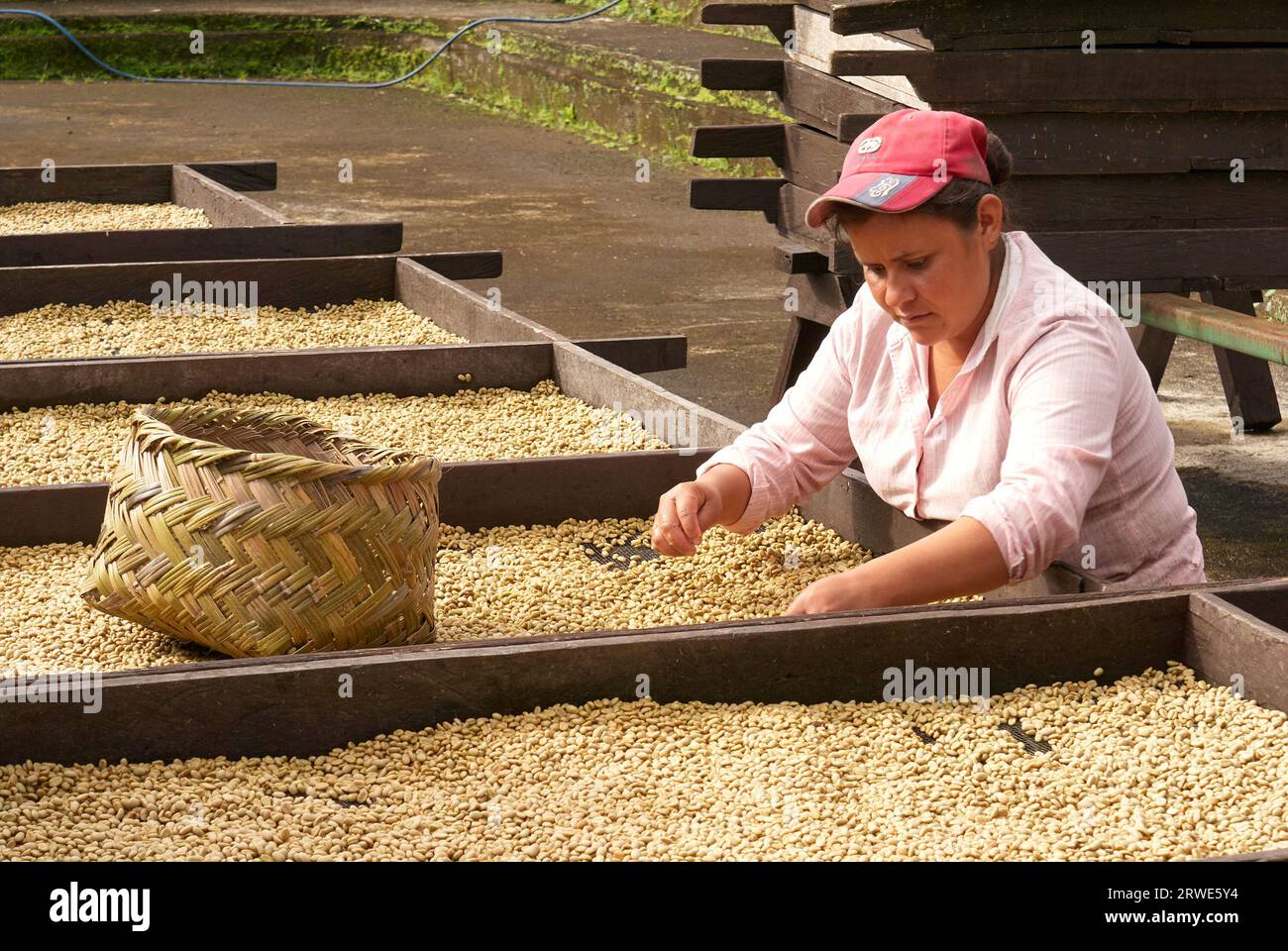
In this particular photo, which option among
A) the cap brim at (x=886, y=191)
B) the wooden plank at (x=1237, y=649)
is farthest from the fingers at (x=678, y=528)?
the wooden plank at (x=1237, y=649)

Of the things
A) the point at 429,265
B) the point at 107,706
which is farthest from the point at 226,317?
the point at 107,706

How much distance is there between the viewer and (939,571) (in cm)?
207

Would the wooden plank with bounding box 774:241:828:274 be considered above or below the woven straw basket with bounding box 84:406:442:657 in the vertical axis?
above

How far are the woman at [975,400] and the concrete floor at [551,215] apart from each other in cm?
152

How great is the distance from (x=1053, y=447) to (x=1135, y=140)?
1777 millimetres

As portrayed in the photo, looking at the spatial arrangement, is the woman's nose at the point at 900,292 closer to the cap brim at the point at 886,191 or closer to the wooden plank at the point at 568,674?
the cap brim at the point at 886,191

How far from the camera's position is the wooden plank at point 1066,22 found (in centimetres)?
339

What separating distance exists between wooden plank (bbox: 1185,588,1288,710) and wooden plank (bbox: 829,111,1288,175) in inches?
66.5

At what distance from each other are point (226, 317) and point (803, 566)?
88.0 inches

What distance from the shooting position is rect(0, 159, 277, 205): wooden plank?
5.93 m

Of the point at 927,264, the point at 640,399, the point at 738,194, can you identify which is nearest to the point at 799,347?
the point at 738,194

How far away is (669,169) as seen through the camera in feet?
29.9

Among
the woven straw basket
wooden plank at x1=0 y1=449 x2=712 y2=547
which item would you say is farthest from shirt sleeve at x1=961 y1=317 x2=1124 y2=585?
wooden plank at x1=0 y1=449 x2=712 y2=547

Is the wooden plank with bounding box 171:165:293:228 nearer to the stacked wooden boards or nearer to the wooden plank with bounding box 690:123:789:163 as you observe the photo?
the wooden plank with bounding box 690:123:789:163
